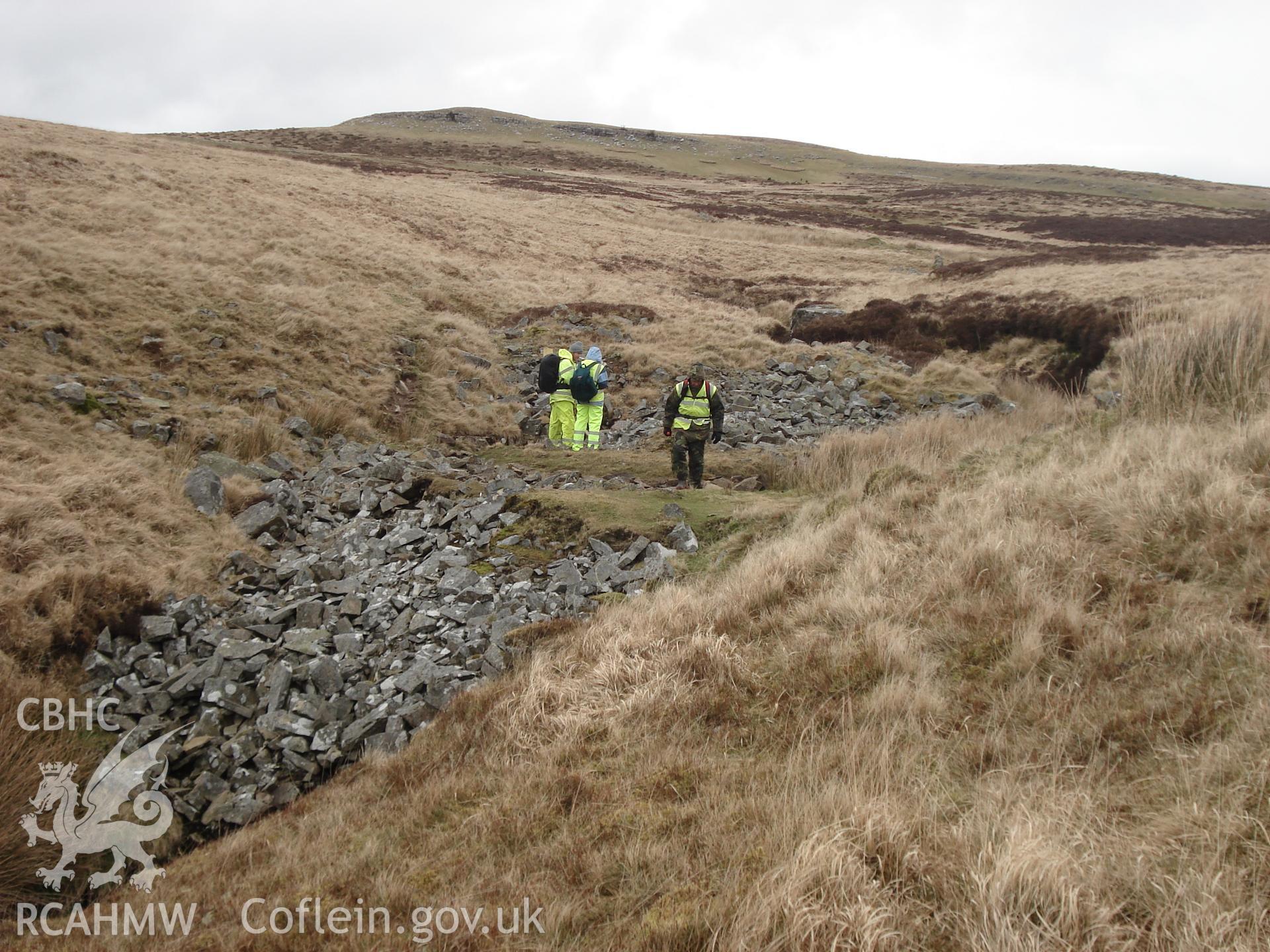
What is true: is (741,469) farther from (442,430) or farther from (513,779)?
(513,779)

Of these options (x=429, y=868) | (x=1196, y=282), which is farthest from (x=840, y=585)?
(x=1196, y=282)

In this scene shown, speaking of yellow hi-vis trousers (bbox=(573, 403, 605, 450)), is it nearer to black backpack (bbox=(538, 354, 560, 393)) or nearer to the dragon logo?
black backpack (bbox=(538, 354, 560, 393))

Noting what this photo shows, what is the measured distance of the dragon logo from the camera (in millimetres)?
4551

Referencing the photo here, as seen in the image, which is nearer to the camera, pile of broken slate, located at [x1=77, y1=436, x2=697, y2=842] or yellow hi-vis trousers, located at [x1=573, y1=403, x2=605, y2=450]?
pile of broken slate, located at [x1=77, y1=436, x2=697, y2=842]

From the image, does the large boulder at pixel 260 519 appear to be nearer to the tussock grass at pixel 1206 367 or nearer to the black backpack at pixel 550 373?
the black backpack at pixel 550 373

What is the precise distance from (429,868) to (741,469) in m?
8.87

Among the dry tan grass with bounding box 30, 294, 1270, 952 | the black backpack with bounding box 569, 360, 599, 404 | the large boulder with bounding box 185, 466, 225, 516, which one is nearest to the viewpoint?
the dry tan grass with bounding box 30, 294, 1270, 952

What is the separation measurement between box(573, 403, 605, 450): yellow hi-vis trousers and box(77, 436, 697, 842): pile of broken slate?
112 inches

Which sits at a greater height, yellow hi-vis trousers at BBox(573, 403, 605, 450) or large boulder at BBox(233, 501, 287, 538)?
yellow hi-vis trousers at BBox(573, 403, 605, 450)

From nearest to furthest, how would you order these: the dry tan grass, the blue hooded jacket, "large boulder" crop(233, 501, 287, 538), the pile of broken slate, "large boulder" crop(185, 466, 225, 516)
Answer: the dry tan grass → the pile of broken slate → "large boulder" crop(233, 501, 287, 538) → "large boulder" crop(185, 466, 225, 516) → the blue hooded jacket

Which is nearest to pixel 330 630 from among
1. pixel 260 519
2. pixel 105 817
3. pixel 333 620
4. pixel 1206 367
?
pixel 333 620

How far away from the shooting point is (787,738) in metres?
4.00

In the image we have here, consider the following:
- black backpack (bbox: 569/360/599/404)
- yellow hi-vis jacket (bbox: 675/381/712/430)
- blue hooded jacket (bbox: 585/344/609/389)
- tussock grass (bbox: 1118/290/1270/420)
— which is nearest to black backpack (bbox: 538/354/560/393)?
black backpack (bbox: 569/360/599/404)

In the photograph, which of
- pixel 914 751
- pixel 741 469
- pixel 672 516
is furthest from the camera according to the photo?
pixel 741 469
